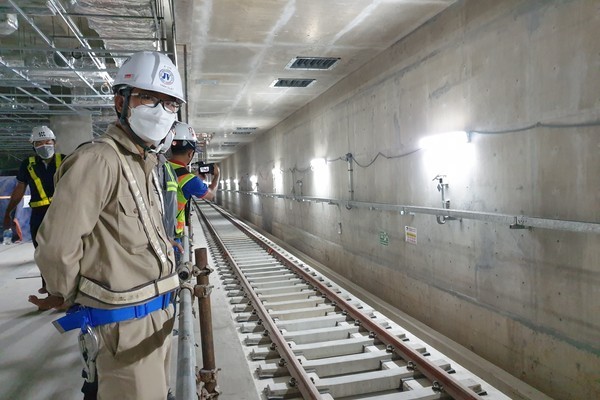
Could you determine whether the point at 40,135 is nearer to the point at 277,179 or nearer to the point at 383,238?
Answer: the point at 383,238

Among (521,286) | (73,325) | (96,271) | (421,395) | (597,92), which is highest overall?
(597,92)

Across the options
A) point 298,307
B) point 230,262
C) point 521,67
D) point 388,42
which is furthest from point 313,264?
point 521,67

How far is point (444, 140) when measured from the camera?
5793mm

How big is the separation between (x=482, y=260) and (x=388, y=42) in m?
4.11

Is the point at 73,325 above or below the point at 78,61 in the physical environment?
below

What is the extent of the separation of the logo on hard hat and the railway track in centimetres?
325

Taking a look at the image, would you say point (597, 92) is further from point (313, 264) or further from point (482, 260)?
point (313, 264)

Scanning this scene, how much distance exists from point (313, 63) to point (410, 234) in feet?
13.4

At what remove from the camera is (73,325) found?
206 centimetres

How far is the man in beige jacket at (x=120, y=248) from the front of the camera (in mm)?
1896

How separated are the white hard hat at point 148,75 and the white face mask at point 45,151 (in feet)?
12.6

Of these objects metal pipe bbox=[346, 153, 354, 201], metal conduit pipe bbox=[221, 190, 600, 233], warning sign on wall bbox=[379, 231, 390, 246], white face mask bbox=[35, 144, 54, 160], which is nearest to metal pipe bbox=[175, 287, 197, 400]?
metal conduit pipe bbox=[221, 190, 600, 233]

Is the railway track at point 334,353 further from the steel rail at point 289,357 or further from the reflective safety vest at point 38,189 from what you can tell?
the reflective safety vest at point 38,189

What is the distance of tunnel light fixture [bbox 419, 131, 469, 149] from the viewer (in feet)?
17.8
